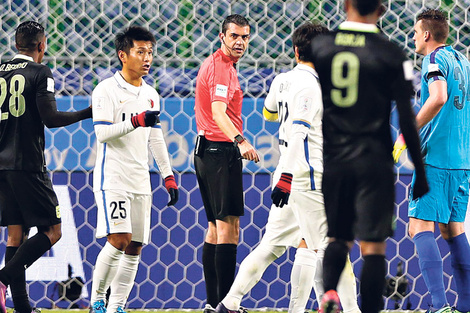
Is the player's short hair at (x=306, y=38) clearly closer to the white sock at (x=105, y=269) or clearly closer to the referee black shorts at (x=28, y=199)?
the white sock at (x=105, y=269)

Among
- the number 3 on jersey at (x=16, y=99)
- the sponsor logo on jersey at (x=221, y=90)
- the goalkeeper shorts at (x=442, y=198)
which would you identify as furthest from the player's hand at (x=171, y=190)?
the goalkeeper shorts at (x=442, y=198)

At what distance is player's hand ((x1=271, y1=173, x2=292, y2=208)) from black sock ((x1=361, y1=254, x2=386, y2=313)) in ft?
2.17

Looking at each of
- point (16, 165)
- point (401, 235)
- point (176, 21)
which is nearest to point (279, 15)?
point (176, 21)

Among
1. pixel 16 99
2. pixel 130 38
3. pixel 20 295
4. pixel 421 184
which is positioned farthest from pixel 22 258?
pixel 421 184

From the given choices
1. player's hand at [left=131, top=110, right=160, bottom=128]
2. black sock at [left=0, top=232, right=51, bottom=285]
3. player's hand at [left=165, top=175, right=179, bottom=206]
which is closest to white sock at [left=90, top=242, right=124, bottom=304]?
black sock at [left=0, top=232, right=51, bottom=285]

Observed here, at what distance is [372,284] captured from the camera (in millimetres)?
3068

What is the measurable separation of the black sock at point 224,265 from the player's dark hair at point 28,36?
1.43 meters

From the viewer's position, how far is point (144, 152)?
4.52 m

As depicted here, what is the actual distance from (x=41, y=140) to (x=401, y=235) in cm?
217

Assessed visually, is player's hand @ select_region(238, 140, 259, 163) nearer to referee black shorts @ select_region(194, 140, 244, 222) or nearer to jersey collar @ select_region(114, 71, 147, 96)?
referee black shorts @ select_region(194, 140, 244, 222)

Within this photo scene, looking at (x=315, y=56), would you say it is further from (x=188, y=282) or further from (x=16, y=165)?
(x=188, y=282)

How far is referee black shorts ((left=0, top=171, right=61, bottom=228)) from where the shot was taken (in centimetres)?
436

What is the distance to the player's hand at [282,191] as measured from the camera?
145 inches

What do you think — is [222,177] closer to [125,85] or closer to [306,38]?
[125,85]
